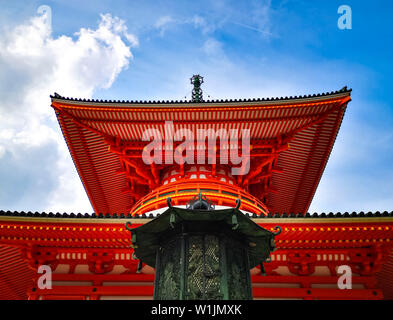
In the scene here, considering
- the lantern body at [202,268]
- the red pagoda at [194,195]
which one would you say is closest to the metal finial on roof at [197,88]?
the red pagoda at [194,195]

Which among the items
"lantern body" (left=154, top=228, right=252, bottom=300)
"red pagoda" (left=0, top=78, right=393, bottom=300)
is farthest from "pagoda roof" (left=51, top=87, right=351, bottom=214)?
"lantern body" (left=154, top=228, right=252, bottom=300)

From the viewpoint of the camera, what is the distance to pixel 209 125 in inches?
531

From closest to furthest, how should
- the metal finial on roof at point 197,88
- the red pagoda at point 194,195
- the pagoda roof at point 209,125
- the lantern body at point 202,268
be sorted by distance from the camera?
the lantern body at point 202,268 → the red pagoda at point 194,195 → the pagoda roof at point 209,125 → the metal finial on roof at point 197,88

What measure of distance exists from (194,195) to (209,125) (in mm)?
2972

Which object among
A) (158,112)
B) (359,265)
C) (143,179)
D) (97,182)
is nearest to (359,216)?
(359,265)

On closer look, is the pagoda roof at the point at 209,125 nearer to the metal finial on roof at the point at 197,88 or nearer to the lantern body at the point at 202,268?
the metal finial on roof at the point at 197,88

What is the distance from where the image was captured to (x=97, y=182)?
15703mm

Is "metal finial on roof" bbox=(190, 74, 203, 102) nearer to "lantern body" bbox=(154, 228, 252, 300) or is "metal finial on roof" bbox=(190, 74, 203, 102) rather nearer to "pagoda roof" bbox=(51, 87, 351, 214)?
"pagoda roof" bbox=(51, 87, 351, 214)

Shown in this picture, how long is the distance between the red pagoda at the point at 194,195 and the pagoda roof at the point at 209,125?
3 cm

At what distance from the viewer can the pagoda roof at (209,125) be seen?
41.9ft

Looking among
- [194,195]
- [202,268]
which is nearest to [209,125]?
[194,195]

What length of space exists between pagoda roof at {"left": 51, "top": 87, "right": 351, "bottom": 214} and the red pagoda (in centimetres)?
3
